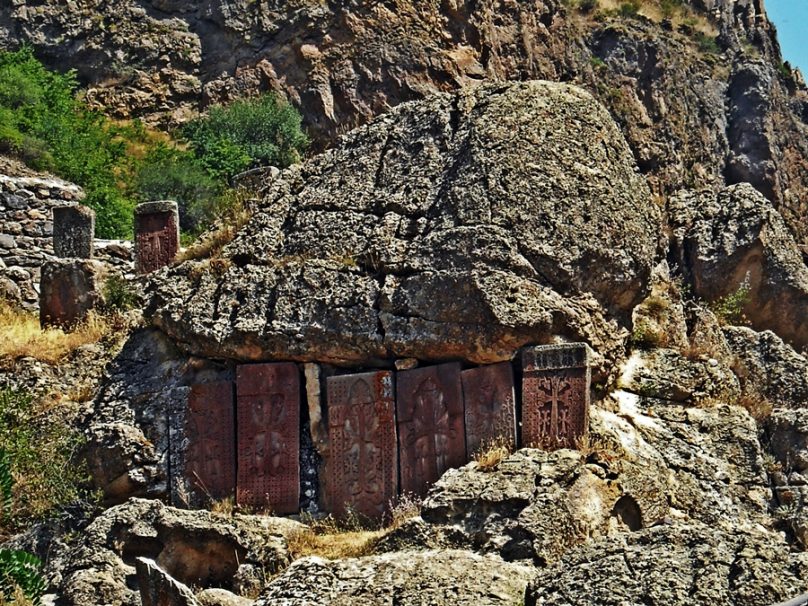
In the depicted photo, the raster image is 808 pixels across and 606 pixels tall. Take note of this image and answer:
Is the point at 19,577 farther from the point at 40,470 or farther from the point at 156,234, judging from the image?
the point at 156,234

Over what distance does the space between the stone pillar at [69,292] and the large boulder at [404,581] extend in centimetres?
624

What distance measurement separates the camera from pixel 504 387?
13.6 meters

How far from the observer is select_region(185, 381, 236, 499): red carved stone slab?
14195mm

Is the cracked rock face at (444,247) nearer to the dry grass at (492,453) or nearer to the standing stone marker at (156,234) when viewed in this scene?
the dry grass at (492,453)

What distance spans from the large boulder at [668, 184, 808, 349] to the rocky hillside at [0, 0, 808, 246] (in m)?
7.30

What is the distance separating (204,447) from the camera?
47.0ft

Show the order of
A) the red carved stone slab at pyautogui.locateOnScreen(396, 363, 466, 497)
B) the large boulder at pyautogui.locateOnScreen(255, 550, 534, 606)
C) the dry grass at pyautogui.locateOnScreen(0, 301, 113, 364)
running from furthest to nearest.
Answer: the dry grass at pyautogui.locateOnScreen(0, 301, 113, 364)
the red carved stone slab at pyautogui.locateOnScreen(396, 363, 466, 497)
the large boulder at pyautogui.locateOnScreen(255, 550, 534, 606)

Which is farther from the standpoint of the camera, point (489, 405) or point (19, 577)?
point (489, 405)

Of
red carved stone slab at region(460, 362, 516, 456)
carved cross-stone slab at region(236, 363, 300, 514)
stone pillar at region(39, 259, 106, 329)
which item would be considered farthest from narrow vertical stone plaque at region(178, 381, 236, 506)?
stone pillar at region(39, 259, 106, 329)

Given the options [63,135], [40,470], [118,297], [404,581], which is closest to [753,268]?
[118,297]

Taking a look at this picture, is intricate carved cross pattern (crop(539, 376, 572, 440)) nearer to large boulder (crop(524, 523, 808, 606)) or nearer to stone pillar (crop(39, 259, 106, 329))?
large boulder (crop(524, 523, 808, 606))

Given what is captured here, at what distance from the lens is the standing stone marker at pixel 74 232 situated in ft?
61.5

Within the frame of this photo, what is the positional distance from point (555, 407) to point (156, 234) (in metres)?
5.64

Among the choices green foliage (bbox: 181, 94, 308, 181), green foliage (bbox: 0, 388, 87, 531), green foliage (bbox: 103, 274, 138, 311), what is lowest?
green foliage (bbox: 0, 388, 87, 531)
